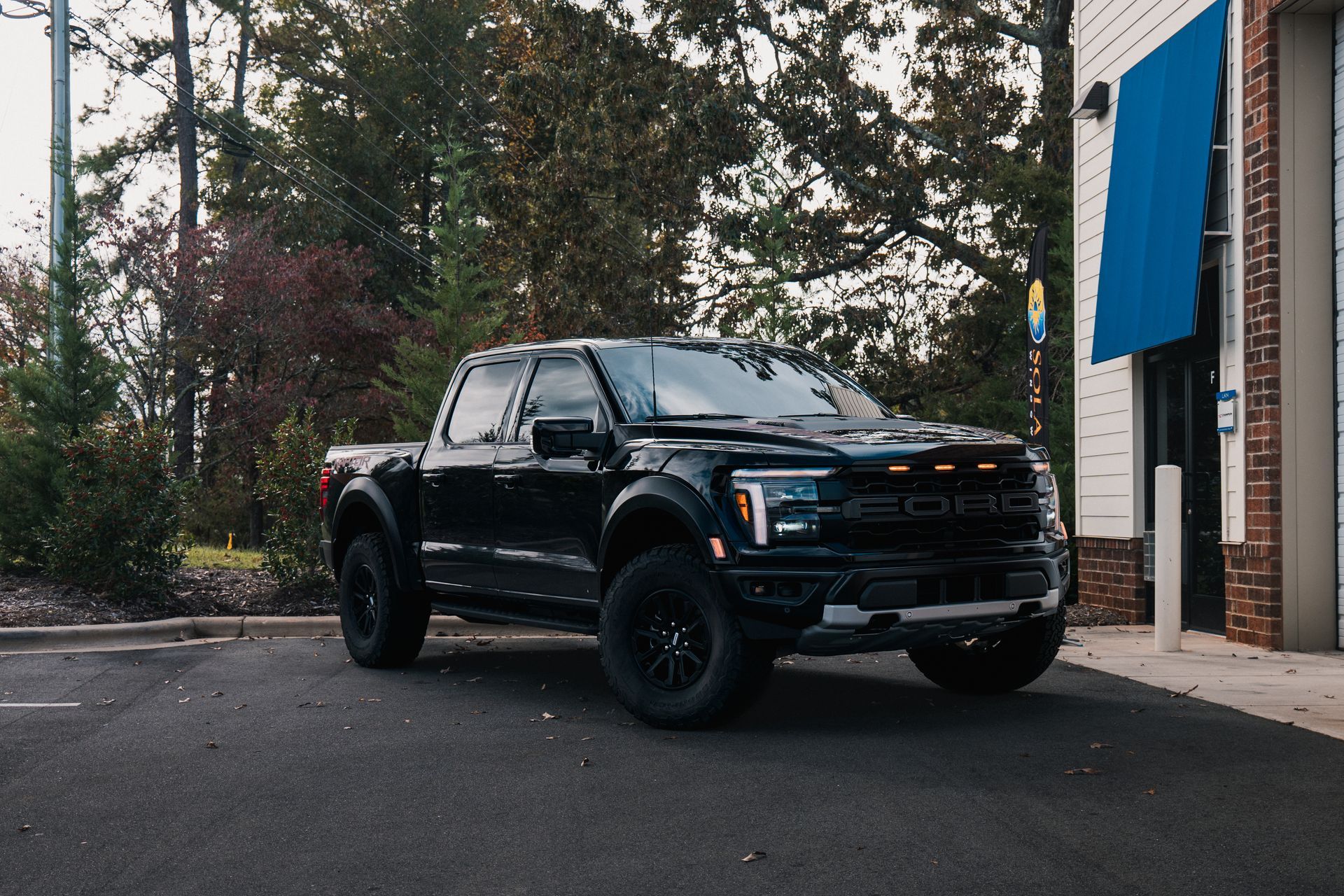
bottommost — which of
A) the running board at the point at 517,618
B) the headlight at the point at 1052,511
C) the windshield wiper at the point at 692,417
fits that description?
the running board at the point at 517,618

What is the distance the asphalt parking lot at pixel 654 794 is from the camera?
432cm

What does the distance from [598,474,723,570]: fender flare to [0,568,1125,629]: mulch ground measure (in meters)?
4.68

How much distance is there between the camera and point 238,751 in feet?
21.0

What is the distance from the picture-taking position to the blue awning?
10.6 meters

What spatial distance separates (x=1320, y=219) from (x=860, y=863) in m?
7.59

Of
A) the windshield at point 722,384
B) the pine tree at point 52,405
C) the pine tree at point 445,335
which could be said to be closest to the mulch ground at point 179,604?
the pine tree at point 52,405

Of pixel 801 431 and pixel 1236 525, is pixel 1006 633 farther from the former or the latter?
pixel 1236 525

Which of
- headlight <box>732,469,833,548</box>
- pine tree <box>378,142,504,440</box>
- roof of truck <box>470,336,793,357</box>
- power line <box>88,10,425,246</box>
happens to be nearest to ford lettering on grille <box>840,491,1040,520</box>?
headlight <box>732,469,833,548</box>

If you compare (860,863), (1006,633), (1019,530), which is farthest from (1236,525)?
(860,863)

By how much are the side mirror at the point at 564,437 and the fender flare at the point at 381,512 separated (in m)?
1.86

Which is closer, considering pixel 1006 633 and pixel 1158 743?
pixel 1158 743

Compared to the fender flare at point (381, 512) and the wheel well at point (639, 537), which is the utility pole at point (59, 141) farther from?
the wheel well at point (639, 537)

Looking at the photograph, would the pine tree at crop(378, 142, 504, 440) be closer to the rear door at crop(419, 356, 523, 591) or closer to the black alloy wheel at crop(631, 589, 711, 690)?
the rear door at crop(419, 356, 523, 591)

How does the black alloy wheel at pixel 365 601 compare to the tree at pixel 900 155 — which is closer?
the black alloy wheel at pixel 365 601
